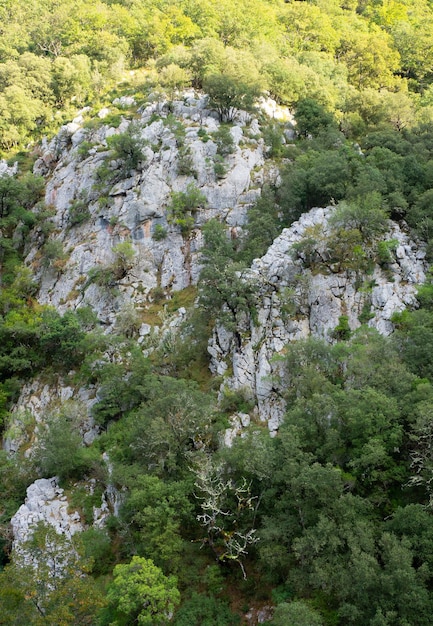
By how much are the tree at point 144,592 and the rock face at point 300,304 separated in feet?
44.3

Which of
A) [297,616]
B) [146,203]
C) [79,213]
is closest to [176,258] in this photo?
[146,203]

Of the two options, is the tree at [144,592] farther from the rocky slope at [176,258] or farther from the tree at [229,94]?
the tree at [229,94]

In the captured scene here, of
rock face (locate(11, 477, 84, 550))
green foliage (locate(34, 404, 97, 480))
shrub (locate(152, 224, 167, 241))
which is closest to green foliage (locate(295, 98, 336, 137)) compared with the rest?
shrub (locate(152, 224, 167, 241))

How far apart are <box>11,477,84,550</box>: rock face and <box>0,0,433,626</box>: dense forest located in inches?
42.2

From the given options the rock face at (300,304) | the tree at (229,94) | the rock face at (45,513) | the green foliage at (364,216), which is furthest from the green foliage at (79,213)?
the rock face at (45,513)

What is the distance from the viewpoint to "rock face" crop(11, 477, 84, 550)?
3098 centimetres

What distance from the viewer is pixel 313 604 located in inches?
857

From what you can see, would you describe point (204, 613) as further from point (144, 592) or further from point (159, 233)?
point (159, 233)

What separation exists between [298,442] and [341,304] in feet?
46.9

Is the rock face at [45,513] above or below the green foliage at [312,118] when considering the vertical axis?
below

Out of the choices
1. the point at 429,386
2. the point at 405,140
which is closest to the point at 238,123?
the point at 405,140

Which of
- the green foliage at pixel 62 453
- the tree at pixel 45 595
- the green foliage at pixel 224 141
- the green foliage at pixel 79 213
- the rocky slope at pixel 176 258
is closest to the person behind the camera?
the tree at pixel 45 595

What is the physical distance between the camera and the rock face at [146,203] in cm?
4725

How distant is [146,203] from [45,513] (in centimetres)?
3131
